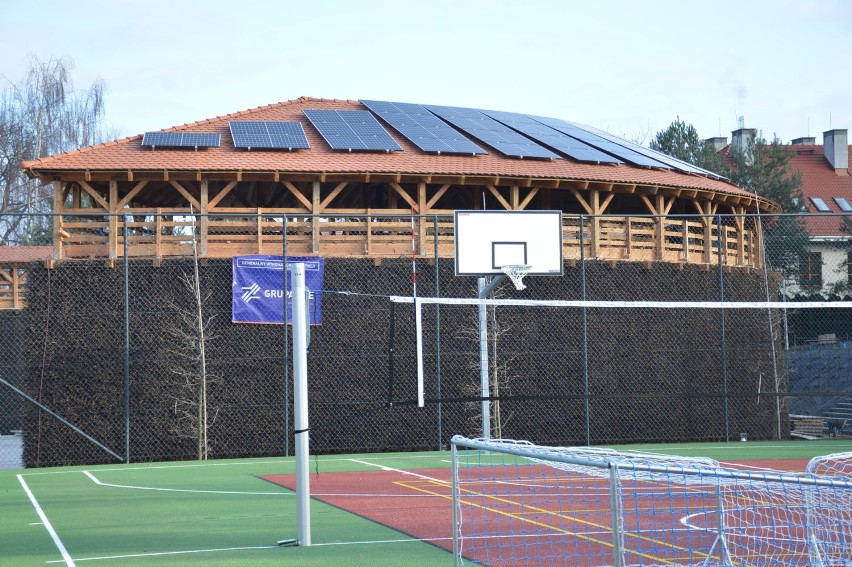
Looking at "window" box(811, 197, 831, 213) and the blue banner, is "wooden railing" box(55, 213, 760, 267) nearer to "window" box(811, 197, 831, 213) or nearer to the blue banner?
the blue banner

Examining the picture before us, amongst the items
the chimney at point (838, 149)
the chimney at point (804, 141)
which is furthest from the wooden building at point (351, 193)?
the chimney at point (804, 141)

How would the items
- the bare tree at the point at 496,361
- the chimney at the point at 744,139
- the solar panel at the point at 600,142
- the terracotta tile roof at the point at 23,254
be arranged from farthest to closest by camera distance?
the chimney at the point at 744,139, the terracotta tile roof at the point at 23,254, the solar panel at the point at 600,142, the bare tree at the point at 496,361

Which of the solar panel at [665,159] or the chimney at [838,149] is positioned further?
the chimney at [838,149]

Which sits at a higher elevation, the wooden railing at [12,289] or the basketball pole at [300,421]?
the wooden railing at [12,289]

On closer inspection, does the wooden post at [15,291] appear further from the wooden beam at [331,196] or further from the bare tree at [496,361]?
the bare tree at [496,361]

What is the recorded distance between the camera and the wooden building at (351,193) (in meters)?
22.8

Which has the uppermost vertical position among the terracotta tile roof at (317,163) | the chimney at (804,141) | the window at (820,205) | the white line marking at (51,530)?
the chimney at (804,141)

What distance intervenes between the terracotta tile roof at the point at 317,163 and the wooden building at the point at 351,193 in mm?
37

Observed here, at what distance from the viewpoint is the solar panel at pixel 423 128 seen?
26266 millimetres

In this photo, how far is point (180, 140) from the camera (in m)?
25.0

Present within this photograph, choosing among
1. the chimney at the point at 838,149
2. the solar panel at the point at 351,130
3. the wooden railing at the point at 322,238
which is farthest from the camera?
the chimney at the point at 838,149

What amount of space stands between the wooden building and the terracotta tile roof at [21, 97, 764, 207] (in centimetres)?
4

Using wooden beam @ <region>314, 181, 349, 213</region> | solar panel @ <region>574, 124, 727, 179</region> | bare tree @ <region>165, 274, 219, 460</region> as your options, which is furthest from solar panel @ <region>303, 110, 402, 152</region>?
solar panel @ <region>574, 124, 727, 179</region>

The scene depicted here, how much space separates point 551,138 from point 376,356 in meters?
10.3
